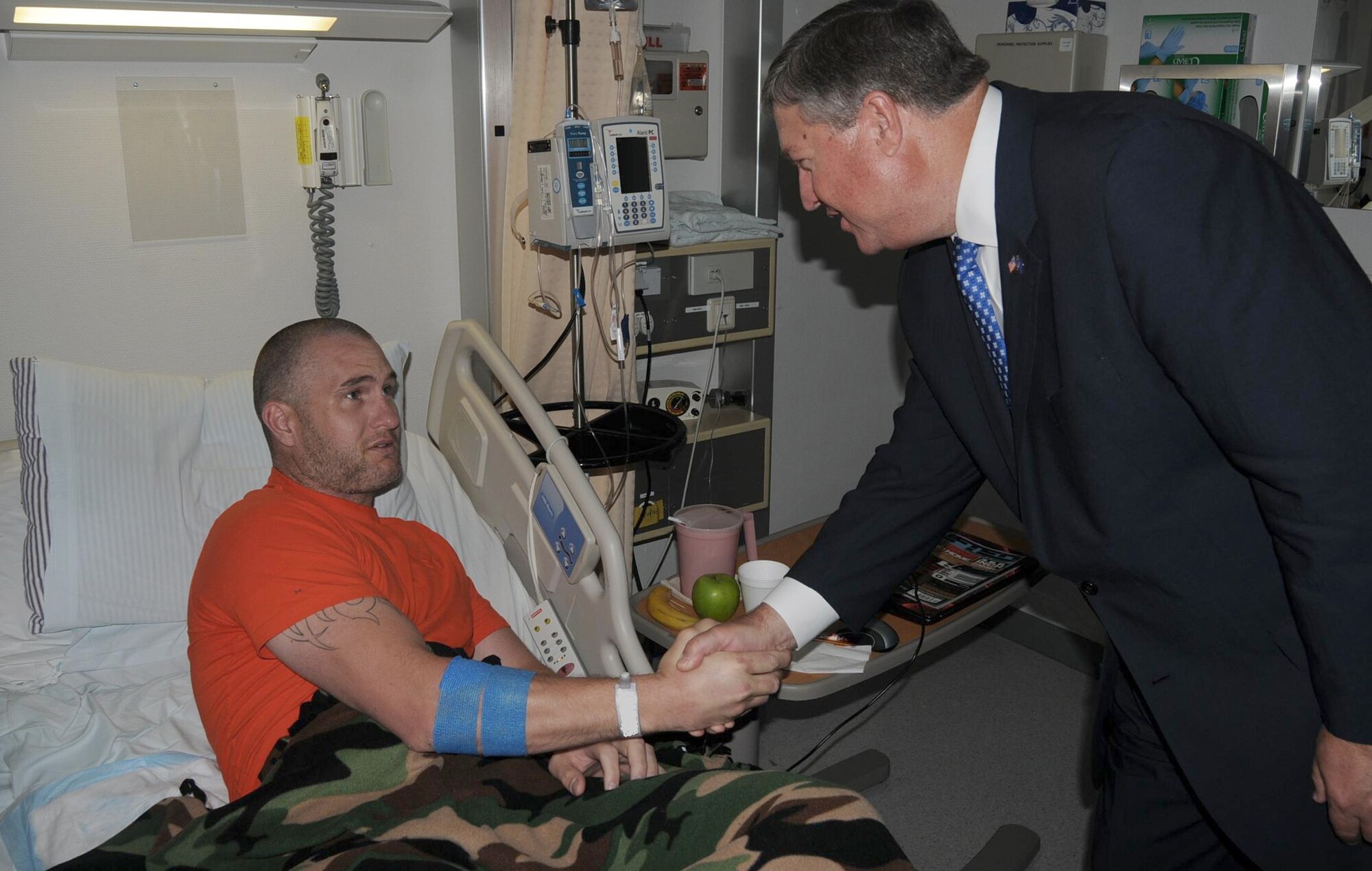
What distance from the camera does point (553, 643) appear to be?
2205 millimetres

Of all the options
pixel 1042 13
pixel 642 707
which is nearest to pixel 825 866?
pixel 642 707

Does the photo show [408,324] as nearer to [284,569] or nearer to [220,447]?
[220,447]

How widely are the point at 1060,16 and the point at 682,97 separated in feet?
3.88

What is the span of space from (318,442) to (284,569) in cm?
33

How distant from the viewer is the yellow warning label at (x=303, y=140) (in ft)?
8.39

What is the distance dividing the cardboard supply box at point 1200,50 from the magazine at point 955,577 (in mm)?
1415

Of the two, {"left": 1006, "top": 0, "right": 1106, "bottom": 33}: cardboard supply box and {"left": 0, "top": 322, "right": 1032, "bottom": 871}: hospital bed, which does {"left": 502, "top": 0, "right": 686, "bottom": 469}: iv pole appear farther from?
{"left": 1006, "top": 0, "right": 1106, "bottom": 33}: cardboard supply box

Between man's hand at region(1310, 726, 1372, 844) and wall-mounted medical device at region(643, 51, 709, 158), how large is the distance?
2.42 meters

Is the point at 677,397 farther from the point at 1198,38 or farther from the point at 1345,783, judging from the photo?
the point at 1345,783

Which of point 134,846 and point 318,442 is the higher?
point 318,442

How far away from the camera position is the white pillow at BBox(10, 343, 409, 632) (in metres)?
2.16

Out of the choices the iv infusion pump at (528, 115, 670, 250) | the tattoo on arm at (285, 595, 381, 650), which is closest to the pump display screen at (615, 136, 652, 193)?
the iv infusion pump at (528, 115, 670, 250)

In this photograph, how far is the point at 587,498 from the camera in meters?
1.92

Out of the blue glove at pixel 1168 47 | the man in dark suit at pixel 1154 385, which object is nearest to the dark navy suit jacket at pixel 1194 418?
the man in dark suit at pixel 1154 385
